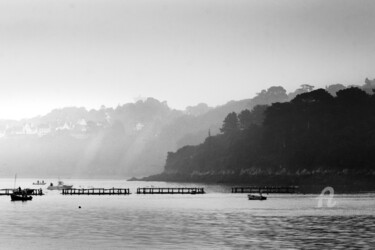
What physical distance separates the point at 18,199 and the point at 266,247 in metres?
126

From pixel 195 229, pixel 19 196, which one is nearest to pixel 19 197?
pixel 19 196

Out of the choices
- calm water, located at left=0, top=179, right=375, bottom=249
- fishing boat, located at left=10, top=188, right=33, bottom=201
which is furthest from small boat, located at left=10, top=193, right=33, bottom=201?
calm water, located at left=0, top=179, right=375, bottom=249

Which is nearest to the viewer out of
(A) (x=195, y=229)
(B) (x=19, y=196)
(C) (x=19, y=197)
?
(A) (x=195, y=229)

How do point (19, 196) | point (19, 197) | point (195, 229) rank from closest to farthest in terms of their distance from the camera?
point (195, 229), point (19, 197), point (19, 196)

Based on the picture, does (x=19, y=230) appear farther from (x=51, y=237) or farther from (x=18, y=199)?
(x=18, y=199)

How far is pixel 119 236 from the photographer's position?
9225cm

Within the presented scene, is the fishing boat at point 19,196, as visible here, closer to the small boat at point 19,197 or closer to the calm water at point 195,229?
the small boat at point 19,197

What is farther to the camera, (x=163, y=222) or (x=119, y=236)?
(x=163, y=222)

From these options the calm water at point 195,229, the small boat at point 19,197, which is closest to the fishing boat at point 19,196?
the small boat at point 19,197

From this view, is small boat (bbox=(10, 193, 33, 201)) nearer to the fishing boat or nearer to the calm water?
the fishing boat

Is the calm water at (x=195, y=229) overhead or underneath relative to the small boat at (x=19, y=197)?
underneath

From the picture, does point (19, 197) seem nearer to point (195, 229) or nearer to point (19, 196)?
point (19, 196)

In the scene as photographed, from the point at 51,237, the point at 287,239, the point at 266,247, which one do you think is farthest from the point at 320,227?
the point at 51,237

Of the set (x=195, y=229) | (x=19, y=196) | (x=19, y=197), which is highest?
(x=19, y=196)
